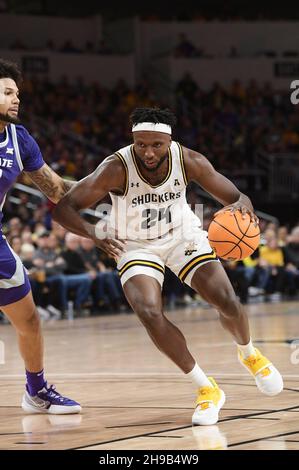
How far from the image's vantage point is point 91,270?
16.4m

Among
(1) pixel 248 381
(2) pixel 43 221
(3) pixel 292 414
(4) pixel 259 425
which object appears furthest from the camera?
(2) pixel 43 221

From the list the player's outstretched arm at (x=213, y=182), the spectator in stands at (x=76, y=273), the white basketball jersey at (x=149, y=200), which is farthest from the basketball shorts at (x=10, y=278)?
the spectator in stands at (x=76, y=273)

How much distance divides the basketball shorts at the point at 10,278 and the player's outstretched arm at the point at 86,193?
397 millimetres

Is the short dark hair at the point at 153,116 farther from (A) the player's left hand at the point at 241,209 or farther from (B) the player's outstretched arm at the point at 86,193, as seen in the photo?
(A) the player's left hand at the point at 241,209

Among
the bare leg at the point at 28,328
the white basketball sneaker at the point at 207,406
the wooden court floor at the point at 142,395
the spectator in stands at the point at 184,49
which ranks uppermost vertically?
the spectator in stands at the point at 184,49

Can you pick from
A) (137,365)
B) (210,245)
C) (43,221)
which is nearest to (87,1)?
(43,221)

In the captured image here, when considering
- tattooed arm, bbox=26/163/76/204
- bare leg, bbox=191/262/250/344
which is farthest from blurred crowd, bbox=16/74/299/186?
bare leg, bbox=191/262/250/344

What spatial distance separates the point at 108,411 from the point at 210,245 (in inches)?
53.3

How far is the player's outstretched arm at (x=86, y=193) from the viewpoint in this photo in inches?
252

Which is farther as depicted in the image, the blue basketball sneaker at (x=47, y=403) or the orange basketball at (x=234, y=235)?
the blue basketball sneaker at (x=47, y=403)

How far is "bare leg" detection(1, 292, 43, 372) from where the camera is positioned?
6.54 meters

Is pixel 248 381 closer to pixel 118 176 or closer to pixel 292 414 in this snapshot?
pixel 292 414

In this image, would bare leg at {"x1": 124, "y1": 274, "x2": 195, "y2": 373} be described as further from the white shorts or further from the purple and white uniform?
the purple and white uniform

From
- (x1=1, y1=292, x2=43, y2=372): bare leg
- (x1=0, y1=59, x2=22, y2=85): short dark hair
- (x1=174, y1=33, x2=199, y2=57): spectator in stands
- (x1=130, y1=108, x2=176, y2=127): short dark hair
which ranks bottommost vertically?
(x1=1, y1=292, x2=43, y2=372): bare leg
